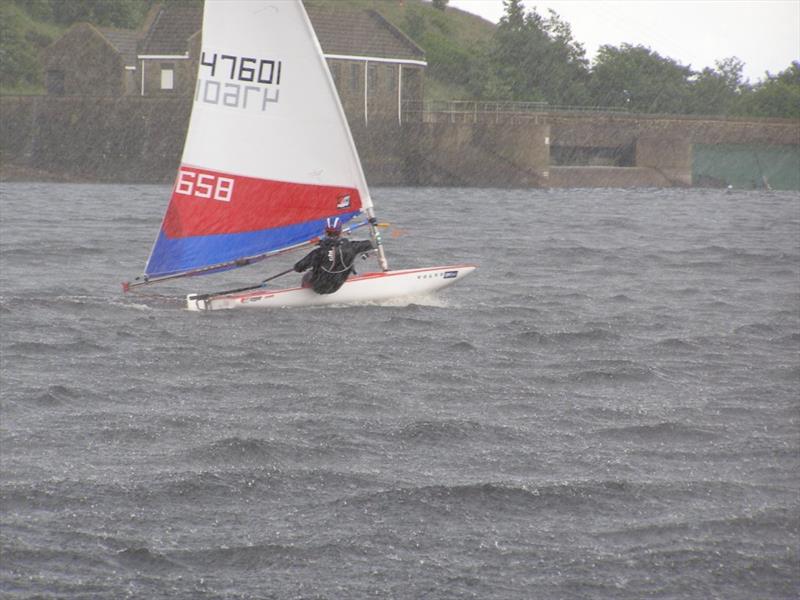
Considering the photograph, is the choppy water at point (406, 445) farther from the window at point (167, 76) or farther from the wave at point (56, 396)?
the window at point (167, 76)

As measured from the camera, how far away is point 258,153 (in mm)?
19875

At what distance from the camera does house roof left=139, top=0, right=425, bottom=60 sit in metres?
72.6

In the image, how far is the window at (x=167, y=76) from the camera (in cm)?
7316

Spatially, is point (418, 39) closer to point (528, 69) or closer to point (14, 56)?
point (528, 69)

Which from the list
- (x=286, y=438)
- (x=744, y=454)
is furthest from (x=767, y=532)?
(x=286, y=438)

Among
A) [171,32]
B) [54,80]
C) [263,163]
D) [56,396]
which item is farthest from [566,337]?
[54,80]

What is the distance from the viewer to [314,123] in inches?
778

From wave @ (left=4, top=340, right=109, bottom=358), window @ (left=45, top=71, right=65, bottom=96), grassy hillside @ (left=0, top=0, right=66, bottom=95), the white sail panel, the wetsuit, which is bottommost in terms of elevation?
wave @ (left=4, top=340, right=109, bottom=358)

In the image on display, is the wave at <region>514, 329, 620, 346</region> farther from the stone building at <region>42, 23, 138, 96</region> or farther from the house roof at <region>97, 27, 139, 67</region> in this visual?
the house roof at <region>97, 27, 139, 67</region>

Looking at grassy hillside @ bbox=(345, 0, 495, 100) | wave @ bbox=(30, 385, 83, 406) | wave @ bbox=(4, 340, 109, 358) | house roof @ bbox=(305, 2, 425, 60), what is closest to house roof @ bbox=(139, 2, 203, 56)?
house roof @ bbox=(305, 2, 425, 60)

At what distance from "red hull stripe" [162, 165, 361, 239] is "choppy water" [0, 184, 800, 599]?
1.61 metres

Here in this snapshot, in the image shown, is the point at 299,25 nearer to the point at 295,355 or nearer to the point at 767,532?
the point at 295,355

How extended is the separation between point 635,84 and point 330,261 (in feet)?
283

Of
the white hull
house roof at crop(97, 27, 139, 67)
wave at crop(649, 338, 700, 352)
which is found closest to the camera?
wave at crop(649, 338, 700, 352)
